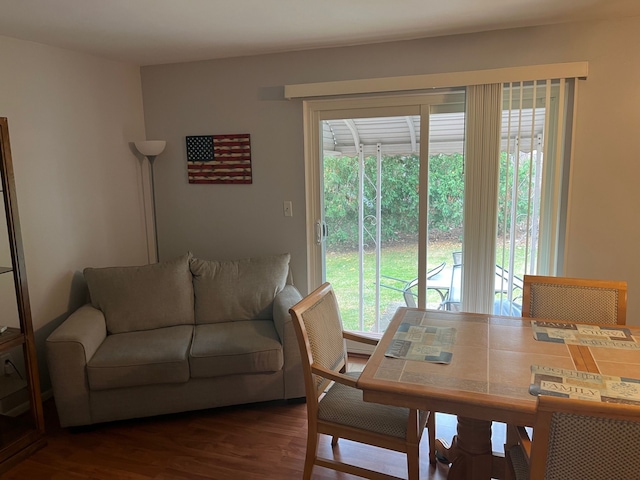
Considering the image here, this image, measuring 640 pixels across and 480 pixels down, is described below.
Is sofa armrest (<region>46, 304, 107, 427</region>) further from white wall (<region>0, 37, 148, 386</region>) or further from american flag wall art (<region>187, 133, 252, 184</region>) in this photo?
american flag wall art (<region>187, 133, 252, 184</region>)

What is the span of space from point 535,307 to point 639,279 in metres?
1.06

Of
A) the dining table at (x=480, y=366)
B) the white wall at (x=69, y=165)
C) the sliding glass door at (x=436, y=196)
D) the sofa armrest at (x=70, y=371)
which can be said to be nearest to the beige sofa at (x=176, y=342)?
the sofa armrest at (x=70, y=371)

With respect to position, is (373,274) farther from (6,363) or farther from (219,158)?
(6,363)

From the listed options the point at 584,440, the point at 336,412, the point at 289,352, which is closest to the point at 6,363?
the point at 289,352

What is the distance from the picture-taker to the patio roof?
2771mm

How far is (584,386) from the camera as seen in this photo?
145cm

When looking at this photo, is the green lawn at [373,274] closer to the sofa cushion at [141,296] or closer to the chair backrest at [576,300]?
the chair backrest at [576,300]

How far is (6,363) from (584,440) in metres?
2.70

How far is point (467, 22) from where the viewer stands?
2602 millimetres

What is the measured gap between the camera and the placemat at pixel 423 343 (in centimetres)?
174

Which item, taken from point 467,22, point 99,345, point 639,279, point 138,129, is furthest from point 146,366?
point 639,279

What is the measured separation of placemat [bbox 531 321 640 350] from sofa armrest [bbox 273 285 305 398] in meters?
1.31

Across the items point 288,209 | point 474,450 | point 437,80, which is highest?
point 437,80

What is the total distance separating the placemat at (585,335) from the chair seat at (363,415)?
0.64 m
